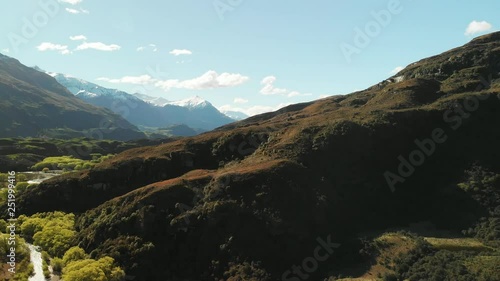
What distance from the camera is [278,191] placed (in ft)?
226

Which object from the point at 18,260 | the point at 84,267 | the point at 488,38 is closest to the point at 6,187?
the point at 18,260

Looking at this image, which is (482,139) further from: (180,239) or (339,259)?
(180,239)

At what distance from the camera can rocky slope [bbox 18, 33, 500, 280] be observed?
61438mm

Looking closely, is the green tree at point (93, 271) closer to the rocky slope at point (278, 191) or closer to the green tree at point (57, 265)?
→ the green tree at point (57, 265)

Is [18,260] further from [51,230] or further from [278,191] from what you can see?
[278,191]

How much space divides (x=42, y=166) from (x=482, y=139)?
14626 centimetres

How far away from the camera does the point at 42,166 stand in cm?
14975

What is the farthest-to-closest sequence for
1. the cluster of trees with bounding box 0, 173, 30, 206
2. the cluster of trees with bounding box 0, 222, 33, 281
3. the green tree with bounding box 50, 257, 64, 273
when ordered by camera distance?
1. the cluster of trees with bounding box 0, 173, 30, 206
2. the green tree with bounding box 50, 257, 64, 273
3. the cluster of trees with bounding box 0, 222, 33, 281

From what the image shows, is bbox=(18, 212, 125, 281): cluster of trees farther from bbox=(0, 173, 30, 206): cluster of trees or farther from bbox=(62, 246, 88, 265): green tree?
bbox=(0, 173, 30, 206): cluster of trees

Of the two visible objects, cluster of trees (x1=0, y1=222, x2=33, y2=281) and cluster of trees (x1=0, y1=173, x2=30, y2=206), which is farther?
cluster of trees (x1=0, y1=173, x2=30, y2=206)

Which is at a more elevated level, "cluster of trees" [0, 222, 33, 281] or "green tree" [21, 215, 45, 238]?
"green tree" [21, 215, 45, 238]

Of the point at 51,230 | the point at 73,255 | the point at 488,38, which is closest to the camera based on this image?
the point at 73,255

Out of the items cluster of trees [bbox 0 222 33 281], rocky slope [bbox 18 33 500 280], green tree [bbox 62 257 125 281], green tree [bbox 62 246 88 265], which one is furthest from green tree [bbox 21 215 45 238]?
green tree [bbox 62 257 125 281]

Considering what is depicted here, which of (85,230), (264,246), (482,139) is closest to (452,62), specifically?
(482,139)
